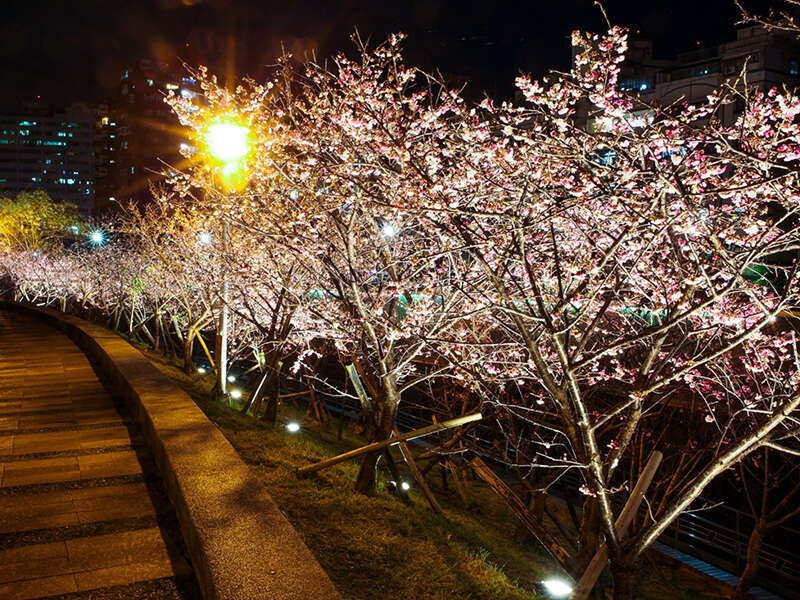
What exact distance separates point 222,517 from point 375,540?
2.29 meters

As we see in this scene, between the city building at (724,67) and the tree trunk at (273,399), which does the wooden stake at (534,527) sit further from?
the city building at (724,67)

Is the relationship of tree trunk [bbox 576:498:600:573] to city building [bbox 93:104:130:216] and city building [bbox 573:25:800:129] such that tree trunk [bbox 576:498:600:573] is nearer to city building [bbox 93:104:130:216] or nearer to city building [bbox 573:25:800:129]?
city building [bbox 573:25:800:129]

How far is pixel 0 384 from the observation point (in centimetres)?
1129

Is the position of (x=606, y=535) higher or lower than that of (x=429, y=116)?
lower

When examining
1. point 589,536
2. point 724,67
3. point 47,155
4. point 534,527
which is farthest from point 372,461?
point 47,155

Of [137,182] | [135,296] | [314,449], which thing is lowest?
[314,449]

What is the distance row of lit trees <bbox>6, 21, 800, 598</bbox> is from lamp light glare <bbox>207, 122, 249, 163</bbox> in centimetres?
3

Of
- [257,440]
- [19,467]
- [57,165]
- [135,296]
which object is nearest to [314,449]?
[257,440]

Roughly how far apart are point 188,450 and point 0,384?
24.6ft

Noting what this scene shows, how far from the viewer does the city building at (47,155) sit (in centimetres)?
16062

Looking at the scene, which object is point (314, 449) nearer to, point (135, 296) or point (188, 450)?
point (188, 450)

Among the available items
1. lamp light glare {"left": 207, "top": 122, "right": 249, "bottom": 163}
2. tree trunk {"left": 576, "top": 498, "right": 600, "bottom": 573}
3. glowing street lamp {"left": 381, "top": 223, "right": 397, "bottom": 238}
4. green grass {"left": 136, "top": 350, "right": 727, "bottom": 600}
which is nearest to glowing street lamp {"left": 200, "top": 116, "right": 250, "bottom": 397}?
lamp light glare {"left": 207, "top": 122, "right": 249, "bottom": 163}

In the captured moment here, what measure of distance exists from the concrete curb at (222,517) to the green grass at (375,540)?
3.46ft

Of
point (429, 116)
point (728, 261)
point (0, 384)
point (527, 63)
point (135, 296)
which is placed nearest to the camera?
point (728, 261)
